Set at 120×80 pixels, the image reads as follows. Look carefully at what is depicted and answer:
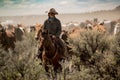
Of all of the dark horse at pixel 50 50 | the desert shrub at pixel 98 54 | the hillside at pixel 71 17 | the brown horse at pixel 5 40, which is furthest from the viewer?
the hillside at pixel 71 17

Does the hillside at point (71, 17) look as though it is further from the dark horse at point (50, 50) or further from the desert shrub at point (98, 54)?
the dark horse at point (50, 50)

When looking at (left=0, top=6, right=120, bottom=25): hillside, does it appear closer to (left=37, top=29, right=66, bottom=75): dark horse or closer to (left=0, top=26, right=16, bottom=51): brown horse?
(left=0, top=26, right=16, bottom=51): brown horse

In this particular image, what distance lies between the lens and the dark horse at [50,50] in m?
11.9

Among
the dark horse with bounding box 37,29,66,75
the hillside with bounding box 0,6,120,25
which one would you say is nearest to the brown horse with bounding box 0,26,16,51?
the dark horse with bounding box 37,29,66,75

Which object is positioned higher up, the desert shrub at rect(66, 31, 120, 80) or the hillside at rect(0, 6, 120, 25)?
the desert shrub at rect(66, 31, 120, 80)

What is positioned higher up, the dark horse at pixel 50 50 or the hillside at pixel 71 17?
the dark horse at pixel 50 50

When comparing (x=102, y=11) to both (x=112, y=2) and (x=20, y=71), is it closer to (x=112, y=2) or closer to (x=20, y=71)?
(x=112, y=2)

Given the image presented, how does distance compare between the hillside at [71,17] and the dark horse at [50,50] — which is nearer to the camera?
the dark horse at [50,50]

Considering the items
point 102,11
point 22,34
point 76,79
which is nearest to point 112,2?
point 102,11

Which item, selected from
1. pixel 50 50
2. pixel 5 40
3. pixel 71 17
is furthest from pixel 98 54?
pixel 71 17

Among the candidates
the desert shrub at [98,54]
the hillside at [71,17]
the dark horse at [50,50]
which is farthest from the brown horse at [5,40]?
the hillside at [71,17]

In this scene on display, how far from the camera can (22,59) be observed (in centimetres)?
977

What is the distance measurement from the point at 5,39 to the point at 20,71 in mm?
9774

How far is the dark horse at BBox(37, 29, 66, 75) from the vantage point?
11.9 m
